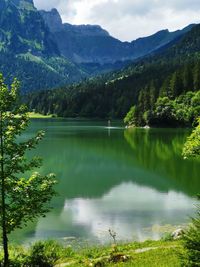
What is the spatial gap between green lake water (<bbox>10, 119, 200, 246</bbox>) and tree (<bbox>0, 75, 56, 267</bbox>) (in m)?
12.2

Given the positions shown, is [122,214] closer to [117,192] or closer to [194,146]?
[117,192]

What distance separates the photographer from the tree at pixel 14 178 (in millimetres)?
26188

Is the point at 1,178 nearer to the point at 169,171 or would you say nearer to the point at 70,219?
the point at 70,219

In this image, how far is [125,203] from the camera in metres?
53.9

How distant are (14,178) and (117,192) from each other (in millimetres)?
35455

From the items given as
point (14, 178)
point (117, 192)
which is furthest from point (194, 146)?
point (117, 192)

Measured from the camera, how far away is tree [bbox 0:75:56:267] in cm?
2619

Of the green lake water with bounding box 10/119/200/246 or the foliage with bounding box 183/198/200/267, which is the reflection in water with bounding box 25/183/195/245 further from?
the foliage with bounding box 183/198/200/267

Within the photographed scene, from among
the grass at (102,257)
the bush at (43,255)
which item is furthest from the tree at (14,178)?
the grass at (102,257)

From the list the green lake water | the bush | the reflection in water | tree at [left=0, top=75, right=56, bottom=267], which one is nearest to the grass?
the bush

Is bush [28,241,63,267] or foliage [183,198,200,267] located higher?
foliage [183,198,200,267]

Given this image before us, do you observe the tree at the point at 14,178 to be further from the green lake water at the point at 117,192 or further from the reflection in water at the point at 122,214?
the reflection in water at the point at 122,214

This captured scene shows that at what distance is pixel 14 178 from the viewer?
26.9 m

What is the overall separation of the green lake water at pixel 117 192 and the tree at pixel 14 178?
12180mm
